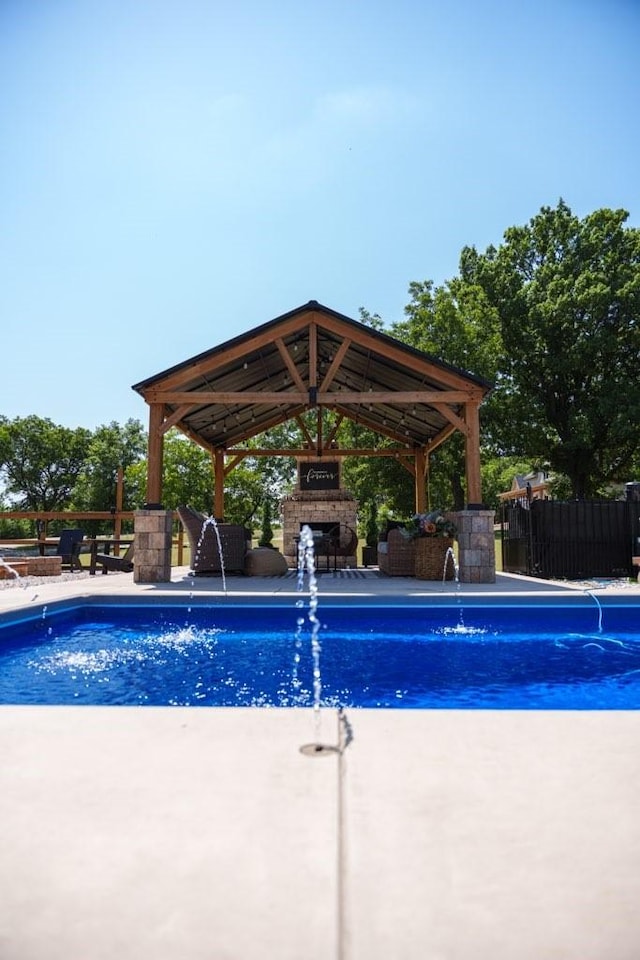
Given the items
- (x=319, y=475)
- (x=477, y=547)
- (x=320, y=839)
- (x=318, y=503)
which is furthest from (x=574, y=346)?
(x=320, y=839)

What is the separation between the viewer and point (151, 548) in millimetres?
8883

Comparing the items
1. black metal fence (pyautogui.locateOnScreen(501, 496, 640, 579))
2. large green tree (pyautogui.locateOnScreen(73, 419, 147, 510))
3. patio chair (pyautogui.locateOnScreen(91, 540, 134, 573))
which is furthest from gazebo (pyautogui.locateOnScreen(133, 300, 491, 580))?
large green tree (pyautogui.locateOnScreen(73, 419, 147, 510))

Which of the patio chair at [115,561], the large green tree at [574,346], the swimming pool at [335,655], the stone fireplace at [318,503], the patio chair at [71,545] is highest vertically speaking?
the large green tree at [574,346]

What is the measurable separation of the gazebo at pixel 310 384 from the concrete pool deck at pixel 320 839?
7.53m

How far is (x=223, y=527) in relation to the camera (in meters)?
10.2

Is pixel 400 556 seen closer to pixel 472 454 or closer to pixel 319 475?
pixel 472 454

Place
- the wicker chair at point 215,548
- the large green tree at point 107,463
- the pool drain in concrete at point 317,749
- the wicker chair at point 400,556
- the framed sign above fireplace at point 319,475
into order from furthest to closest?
the large green tree at point 107,463
the framed sign above fireplace at point 319,475
the wicker chair at point 400,556
the wicker chair at point 215,548
the pool drain in concrete at point 317,749

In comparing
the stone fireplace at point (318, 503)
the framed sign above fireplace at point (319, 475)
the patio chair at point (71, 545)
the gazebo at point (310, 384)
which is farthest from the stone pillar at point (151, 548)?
the framed sign above fireplace at point (319, 475)

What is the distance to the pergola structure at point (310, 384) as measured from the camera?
9.32m

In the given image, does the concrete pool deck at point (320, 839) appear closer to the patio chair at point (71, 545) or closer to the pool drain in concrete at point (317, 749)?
the pool drain in concrete at point (317, 749)

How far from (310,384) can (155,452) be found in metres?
3.27
